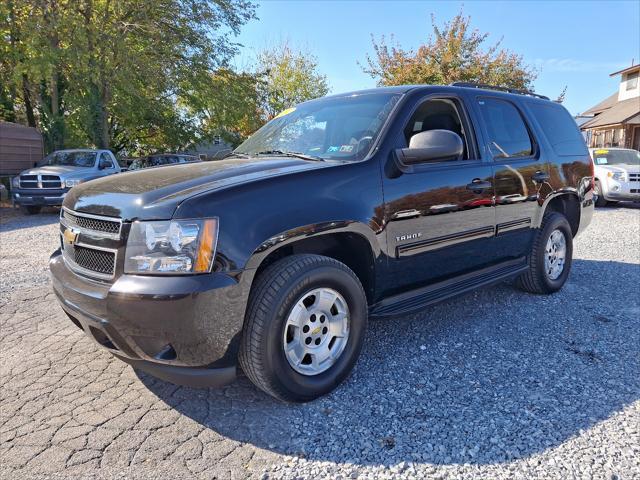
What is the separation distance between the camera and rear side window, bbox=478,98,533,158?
4035mm

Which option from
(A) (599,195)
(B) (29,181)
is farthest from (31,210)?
(A) (599,195)

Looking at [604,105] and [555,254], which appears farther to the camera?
[604,105]

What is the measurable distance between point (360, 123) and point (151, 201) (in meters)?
1.70

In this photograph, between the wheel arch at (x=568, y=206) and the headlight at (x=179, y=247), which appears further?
the wheel arch at (x=568, y=206)

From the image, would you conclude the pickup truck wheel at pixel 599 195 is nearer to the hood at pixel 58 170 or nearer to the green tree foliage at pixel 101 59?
the hood at pixel 58 170

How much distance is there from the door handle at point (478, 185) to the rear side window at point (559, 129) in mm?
1481

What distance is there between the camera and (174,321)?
227 centimetres

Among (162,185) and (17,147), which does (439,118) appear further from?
(17,147)

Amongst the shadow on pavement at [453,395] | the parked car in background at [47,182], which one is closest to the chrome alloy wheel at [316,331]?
the shadow on pavement at [453,395]

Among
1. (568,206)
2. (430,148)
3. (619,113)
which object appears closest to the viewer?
(430,148)

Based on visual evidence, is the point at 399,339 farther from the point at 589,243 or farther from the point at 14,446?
the point at 589,243

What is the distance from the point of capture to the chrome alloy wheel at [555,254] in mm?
4734

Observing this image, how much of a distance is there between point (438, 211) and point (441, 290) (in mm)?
615

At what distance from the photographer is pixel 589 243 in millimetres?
7977
